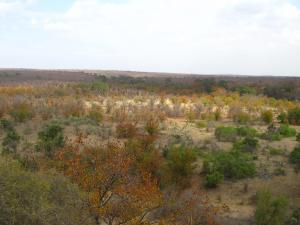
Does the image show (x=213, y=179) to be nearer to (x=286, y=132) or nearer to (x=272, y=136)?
(x=272, y=136)

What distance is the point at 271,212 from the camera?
45.8 ft

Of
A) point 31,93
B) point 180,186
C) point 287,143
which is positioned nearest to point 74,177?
point 180,186

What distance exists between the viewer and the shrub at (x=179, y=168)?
17.4 metres

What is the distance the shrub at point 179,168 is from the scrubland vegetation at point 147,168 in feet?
0.13

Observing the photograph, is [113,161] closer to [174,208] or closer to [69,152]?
[174,208]

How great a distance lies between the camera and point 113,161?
11.8 m

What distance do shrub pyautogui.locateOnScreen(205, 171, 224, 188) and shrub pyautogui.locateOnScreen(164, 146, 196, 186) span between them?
2.39 ft

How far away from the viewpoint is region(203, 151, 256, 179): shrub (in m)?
18.8

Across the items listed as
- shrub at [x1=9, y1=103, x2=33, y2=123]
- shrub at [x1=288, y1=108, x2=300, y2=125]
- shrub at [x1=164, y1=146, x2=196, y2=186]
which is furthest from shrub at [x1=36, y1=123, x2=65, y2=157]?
shrub at [x1=288, y1=108, x2=300, y2=125]

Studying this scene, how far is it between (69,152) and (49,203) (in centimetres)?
481

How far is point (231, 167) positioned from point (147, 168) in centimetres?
380

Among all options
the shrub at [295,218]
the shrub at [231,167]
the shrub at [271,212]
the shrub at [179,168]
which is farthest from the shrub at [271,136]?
the shrub at [295,218]

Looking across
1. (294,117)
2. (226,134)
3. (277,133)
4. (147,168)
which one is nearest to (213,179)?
(147,168)

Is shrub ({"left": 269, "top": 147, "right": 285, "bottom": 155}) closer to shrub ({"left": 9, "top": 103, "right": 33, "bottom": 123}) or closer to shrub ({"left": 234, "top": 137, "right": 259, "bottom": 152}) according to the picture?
shrub ({"left": 234, "top": 137, "right": 259, "bottom": 152})
